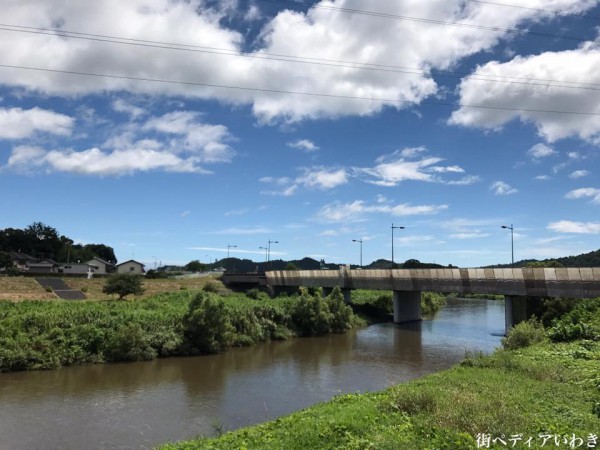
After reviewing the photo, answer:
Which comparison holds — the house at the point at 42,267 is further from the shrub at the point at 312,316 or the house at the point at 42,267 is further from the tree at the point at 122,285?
the shrub at the point at 312,316

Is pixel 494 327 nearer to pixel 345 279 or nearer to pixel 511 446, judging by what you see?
pixel 345 279

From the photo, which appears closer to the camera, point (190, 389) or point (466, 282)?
point (190, 389)

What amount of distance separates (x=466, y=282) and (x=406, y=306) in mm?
18886

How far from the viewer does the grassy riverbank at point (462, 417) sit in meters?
11.0

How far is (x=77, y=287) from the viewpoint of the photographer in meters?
71.0

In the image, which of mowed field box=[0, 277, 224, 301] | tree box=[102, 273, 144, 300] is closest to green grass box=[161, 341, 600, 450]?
tree box=[102, 273, 144, 300]

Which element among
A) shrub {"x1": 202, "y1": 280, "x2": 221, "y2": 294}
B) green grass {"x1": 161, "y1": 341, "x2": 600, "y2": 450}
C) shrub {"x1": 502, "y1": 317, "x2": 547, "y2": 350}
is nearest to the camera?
green grass {"x1": 161, "y1": 341, "x2": 600, "y2": 450}

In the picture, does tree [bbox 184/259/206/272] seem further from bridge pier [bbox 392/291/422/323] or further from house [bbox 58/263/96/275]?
bridge pier [bbox 392/291/422/323]

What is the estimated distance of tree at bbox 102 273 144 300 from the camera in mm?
62438

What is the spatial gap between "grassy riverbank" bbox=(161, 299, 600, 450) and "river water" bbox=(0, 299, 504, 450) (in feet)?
23.3

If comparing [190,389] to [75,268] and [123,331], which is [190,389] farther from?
[75,268]

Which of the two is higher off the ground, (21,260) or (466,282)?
(21,260)

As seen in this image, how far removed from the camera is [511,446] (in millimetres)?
10328

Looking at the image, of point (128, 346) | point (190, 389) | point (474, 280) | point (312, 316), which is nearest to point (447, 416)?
point (190, 389)
